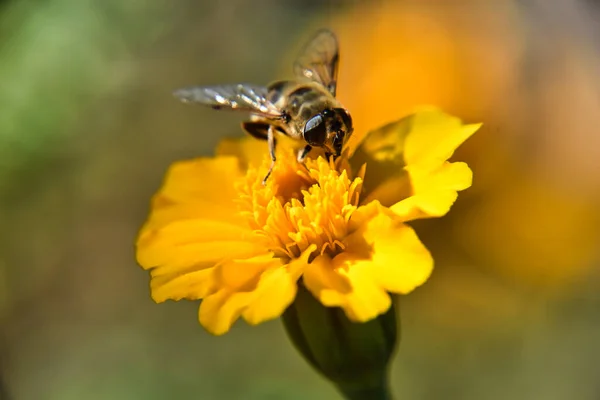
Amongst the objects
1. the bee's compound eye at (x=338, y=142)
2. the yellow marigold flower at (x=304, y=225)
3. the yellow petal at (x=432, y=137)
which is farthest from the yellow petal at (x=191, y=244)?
the yellow petal at (x=432, y=137)

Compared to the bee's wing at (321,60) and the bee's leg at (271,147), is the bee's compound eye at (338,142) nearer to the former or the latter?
the bee's leg at (271,147)

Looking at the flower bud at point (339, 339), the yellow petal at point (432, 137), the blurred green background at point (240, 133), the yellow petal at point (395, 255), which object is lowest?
the blurred green background at point (240, 133)

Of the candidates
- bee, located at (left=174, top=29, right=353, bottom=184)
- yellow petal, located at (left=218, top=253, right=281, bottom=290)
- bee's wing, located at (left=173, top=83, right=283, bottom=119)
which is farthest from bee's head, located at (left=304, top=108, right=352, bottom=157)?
yellow petal, located at (left=218, top=253, right=281, bottom=290)

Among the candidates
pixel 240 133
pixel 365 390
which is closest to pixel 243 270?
pixel 365 390

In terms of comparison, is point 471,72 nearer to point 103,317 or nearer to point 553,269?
point 553,269

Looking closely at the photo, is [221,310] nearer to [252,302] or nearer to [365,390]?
[252,302]

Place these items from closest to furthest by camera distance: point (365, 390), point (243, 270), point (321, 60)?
1. point (243, 270)
2. point (365, 390)
3. point (321, 60)
